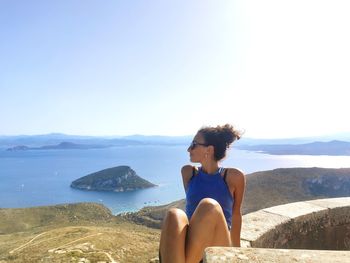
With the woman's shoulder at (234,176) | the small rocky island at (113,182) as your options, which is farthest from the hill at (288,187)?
the small rocky island at (113,182)

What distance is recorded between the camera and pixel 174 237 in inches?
122

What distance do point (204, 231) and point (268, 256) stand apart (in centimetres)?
112

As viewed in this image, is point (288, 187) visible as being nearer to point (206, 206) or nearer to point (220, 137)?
point (220, 137)

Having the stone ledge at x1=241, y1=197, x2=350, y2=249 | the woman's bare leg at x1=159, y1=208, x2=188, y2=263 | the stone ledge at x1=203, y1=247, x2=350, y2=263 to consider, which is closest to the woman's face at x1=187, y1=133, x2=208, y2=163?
the stone ledge at x1=241, y1=197, x2=350, y2=249

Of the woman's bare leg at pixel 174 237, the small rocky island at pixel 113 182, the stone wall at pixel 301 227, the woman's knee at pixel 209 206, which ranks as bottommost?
the small rocky island at pixel 113 182

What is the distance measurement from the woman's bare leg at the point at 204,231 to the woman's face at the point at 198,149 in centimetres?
101

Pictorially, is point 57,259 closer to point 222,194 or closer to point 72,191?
point 222,194

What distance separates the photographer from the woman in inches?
123

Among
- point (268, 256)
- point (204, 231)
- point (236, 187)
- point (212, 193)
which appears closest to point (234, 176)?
point (236, 187)

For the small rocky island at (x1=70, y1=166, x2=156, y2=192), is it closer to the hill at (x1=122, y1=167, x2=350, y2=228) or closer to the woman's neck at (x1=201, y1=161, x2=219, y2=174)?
the hill at (x1=122, y1=167, x2=350, y2=228)

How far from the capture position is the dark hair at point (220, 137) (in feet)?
13.8

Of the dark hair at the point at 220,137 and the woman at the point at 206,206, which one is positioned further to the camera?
the dark hair at the point at 220,137

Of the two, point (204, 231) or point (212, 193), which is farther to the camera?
point (212, 193)

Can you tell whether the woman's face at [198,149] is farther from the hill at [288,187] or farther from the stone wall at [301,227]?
the hill at [288,187]
